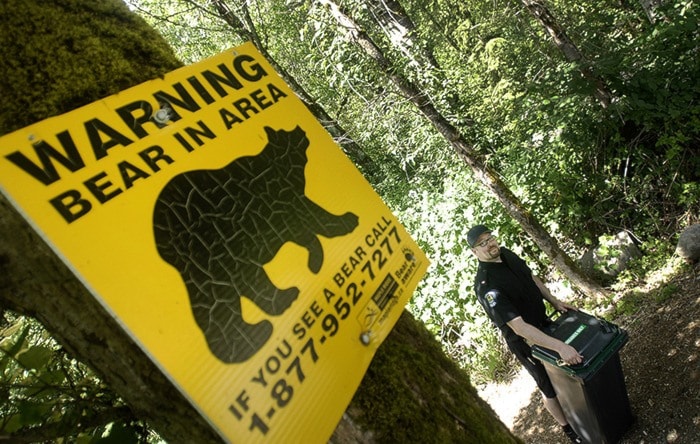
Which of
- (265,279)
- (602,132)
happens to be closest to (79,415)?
(265,279)

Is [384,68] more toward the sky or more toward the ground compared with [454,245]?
more toward the sky

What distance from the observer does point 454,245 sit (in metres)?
6.81

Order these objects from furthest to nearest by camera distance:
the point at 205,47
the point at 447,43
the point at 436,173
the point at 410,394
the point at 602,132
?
the point at 205,47, the point at 436,173, the point at 447,43, the point at 602,132, the point at 410,394

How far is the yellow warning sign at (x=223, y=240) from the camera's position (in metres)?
0.88

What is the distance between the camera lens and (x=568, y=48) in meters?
5.62

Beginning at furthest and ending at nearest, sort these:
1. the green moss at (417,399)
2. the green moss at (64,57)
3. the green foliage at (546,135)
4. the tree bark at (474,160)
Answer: the green foliage at (546,135) → the tree bark at (474,160) → the green moss at (417,399) → the green moss at (64,57)

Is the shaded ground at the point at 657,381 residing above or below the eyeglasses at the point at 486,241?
below

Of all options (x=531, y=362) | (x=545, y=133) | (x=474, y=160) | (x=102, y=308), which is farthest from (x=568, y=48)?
(x=102, y=308)

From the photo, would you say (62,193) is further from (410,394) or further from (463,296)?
(463,296)

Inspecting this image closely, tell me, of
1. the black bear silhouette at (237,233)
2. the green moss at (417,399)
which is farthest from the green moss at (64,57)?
the green moss at (417,399)

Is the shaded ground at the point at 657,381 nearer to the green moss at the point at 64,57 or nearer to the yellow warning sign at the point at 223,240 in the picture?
the yellow warning sign at the point at 223,240

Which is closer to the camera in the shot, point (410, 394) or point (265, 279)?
point (265, 279)

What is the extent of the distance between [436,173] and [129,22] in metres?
7.64

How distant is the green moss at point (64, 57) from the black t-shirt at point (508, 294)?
9.28ft
